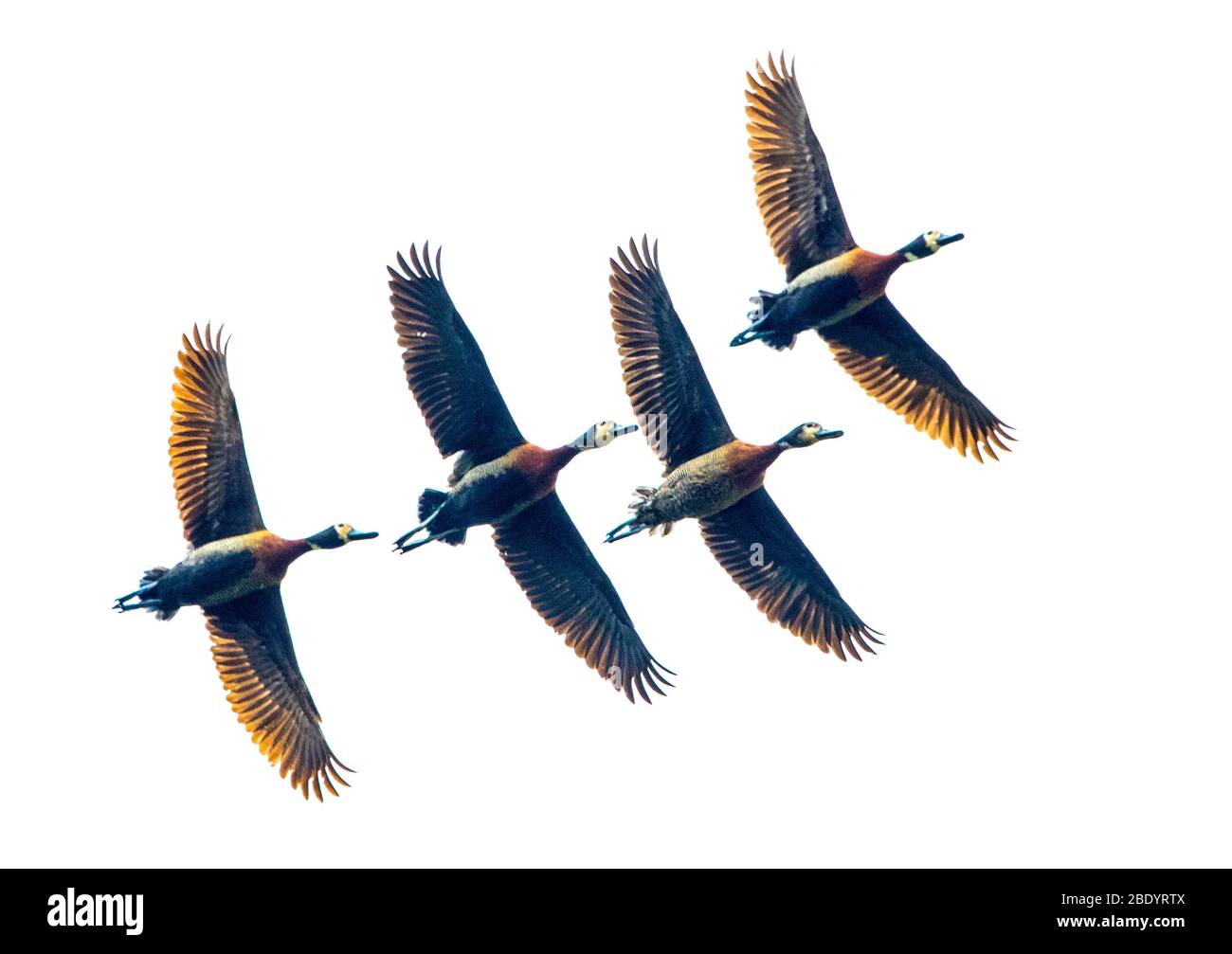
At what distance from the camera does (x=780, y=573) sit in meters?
28.6

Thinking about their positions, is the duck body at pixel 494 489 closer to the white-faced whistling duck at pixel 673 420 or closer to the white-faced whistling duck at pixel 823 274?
the white-faced whistling duck at pixel 673 420

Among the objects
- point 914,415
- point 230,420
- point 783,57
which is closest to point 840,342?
point 914,415

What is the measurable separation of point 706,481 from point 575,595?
6.67ft

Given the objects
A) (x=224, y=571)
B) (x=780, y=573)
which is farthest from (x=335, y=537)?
(x=780, y=573)

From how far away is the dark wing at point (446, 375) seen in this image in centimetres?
2702

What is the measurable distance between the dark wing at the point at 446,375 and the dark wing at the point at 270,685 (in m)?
2.60

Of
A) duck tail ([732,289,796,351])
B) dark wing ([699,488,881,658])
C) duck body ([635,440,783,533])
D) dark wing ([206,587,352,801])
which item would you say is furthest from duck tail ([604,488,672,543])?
dark wing ([206,587,352,801])

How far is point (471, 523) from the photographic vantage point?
27328 mm

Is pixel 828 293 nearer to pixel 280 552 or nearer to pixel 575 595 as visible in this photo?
pixel 575 595

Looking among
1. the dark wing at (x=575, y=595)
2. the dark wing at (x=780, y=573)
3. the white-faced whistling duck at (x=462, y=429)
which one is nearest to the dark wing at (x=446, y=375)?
the white-faced whistling duck at (x=462, y=429)

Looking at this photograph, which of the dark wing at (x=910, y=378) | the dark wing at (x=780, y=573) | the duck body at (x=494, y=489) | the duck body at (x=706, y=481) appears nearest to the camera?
the duck body at (x=494, y=489)

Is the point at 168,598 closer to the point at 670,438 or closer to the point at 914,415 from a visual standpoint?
the point at 670,438

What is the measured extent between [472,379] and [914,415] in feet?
18.3
